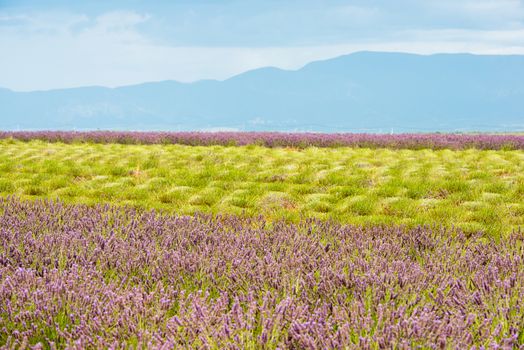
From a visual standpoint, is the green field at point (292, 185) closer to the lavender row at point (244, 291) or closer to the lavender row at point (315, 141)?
the lavender row at point (244, 291)

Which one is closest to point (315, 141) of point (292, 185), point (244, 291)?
point (292, 185)

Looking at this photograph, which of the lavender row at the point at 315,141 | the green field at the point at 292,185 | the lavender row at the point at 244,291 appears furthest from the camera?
the lavender row at the point at 315,141

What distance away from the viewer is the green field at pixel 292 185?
27.7ft

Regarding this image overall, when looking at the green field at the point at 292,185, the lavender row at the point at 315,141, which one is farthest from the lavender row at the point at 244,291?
the lavender row at the point at 315,141

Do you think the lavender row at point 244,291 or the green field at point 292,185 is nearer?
the lavender row at point 244,291

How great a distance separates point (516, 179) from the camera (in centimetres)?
1045

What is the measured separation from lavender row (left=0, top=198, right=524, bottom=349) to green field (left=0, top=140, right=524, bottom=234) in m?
3.01

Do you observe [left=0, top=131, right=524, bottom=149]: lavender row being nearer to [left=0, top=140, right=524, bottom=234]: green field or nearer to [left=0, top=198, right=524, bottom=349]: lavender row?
[left=0, top=140, right=524, bottom=234]: green field

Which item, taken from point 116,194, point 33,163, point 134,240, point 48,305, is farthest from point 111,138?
point 48,305

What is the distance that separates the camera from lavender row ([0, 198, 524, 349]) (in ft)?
8.36

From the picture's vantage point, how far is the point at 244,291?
3512mm

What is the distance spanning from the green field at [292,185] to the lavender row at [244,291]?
A: 3007 millimetres

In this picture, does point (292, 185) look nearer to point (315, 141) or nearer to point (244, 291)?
point (244, 291)

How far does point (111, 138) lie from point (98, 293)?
22.8 metres
